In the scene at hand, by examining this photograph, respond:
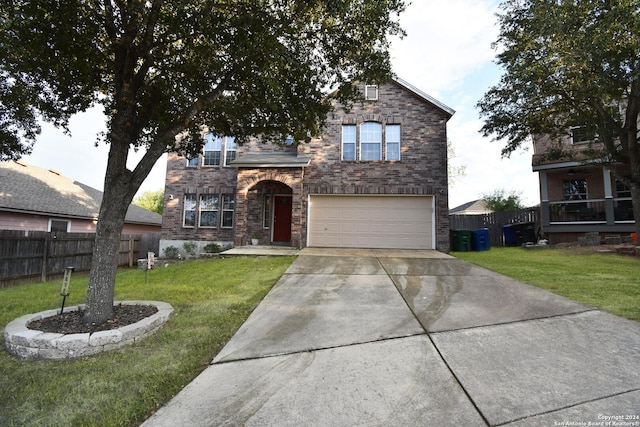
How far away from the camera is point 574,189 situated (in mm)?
16688

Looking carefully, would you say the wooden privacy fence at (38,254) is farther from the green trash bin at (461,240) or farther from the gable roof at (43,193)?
the green trash bin at (461,240)

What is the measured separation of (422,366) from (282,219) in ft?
39.0

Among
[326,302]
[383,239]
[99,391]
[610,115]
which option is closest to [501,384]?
[326,302]

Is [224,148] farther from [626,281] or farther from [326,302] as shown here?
[626,281]

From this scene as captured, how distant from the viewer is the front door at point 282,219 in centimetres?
1442

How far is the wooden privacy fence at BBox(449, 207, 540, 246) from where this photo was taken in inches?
687

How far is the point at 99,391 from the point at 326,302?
333 centimetres

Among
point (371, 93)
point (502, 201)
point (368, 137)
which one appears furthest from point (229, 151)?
point (502, 201)

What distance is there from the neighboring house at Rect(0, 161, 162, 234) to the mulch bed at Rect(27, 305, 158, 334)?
12828mm

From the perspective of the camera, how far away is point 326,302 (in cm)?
534

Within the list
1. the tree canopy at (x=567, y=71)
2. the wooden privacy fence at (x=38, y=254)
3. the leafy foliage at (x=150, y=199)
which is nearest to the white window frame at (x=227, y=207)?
the wooden privacy fence at (x=38, y=254)

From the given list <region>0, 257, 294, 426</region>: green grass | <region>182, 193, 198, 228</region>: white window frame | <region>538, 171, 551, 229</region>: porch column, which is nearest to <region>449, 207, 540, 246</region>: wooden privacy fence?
<region>538, 171, 551, 229</region>: porch column

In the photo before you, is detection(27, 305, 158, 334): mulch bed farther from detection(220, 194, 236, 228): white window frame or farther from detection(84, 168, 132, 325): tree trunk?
detection(220, 194, 236, 228): white window frame

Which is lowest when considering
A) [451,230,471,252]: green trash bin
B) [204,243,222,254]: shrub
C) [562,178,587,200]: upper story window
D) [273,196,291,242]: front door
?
[204,243,222,254]: shrub
